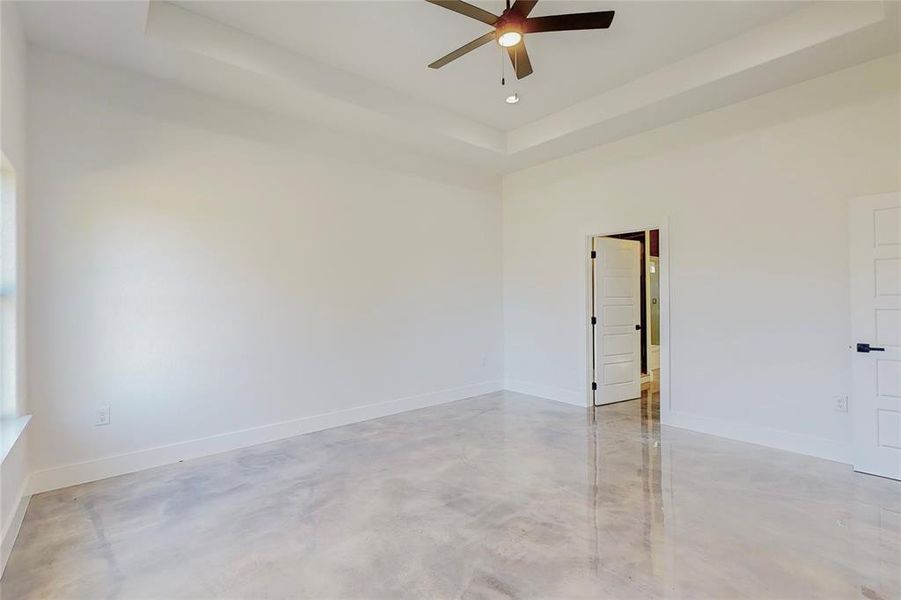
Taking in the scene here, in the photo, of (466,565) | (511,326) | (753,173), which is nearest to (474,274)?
(511,326)

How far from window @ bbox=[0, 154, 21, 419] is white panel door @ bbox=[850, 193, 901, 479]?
19.6 feet

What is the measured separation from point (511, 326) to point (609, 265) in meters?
1.59

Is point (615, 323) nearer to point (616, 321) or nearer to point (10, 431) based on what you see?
point (616, 321)

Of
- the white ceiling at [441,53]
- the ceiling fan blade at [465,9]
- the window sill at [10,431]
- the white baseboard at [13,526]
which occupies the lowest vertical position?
the white baseboard at [13,526]

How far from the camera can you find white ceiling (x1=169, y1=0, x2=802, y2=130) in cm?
311

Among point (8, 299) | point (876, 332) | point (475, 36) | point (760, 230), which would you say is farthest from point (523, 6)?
point (8, 299)

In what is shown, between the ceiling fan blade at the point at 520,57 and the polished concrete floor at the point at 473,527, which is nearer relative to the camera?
the polished concrete floor at the point at 473,527

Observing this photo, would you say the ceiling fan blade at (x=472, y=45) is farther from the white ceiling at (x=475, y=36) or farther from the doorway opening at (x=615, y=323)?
the doorway opening at (x=615, y=323)

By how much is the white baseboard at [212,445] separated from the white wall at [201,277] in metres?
0.01

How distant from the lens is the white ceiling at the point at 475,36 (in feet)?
10.2

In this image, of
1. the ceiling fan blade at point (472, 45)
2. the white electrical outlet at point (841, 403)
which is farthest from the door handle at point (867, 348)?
the ceiling fan blade at point (472, 45)

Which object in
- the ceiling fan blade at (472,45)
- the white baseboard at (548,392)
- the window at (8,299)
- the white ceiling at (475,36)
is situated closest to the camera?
the window at (8,299)

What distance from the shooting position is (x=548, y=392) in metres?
5.74

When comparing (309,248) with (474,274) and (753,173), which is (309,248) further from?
(753,173)
